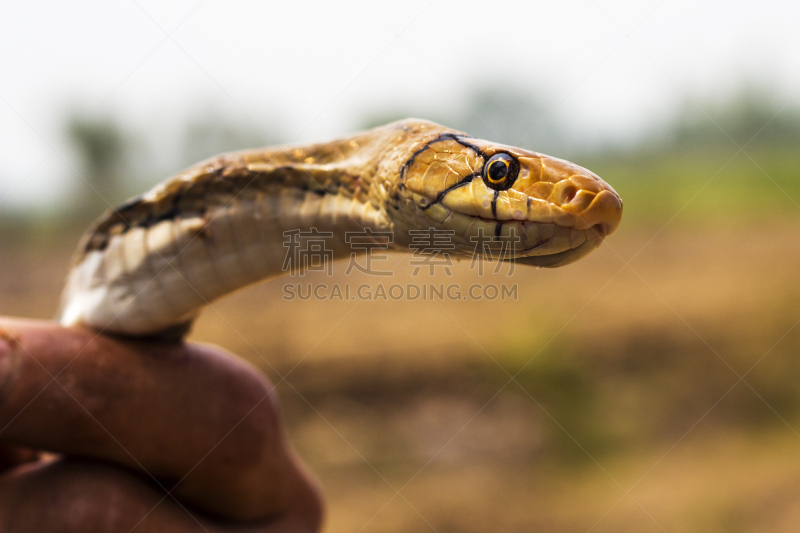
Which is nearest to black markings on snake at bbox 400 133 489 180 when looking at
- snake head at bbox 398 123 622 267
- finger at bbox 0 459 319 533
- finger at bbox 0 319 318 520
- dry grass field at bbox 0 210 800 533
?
snake head at bbox 398 123 622 267

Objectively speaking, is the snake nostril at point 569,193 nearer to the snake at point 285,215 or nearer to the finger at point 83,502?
the snake at point 285,215

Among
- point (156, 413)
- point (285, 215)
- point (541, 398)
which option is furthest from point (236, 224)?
point (541, 398)

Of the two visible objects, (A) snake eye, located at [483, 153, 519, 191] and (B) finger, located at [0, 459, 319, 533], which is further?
(B) finger, located at [0, 459, 319, 533]

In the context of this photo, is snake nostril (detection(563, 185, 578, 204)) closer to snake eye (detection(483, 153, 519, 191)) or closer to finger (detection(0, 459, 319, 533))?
snake eye (detection(483, 153, 519, 191))

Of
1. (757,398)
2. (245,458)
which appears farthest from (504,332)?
(245,458)

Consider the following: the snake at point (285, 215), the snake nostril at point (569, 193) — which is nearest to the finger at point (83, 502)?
the snake at point (285, 215)

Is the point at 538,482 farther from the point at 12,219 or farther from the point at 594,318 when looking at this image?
the point at 12,219
